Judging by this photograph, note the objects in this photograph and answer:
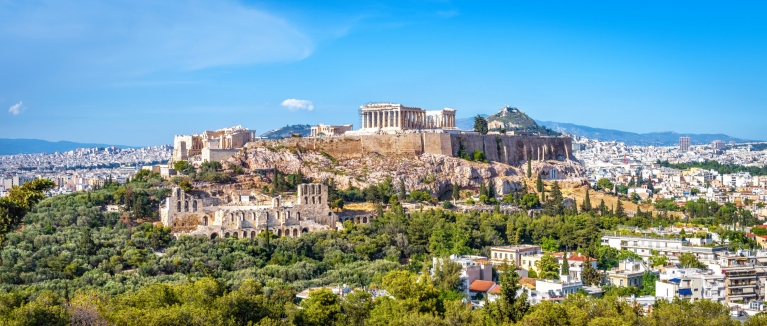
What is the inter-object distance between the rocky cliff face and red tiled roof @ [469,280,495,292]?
2148 cm

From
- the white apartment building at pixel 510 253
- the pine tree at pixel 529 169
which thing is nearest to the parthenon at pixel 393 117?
the pine tree at pixel 529 169

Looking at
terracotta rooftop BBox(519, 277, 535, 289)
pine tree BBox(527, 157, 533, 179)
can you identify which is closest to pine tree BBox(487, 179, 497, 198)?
pine tree BBox(527, 157, 533, 179)

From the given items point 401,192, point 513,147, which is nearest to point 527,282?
point 401,192

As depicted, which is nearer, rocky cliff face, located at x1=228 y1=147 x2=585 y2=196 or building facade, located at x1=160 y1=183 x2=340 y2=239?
building facade, located at x1=160 y1=183 x2=340 y2=239

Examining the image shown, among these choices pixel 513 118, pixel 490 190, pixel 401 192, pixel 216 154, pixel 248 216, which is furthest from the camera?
pixel 513 118

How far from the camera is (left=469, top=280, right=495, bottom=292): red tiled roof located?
4069 centimetres

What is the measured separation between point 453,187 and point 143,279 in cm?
2955

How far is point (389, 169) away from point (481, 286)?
25251 mm

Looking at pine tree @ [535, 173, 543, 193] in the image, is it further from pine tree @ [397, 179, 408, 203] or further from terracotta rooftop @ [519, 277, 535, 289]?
terracotta rooftop @ [519, 277, 535, 289]

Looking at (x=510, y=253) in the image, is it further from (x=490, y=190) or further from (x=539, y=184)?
(x=539, y=184)

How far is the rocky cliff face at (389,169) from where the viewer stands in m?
63.5

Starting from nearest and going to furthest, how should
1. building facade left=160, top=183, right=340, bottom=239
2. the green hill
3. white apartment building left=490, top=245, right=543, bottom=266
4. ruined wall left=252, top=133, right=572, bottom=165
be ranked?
1. white apartment building left=490, top=245, right=543, bottom=266
2. building facade left=160, top=183, right=340, bottom=239
3. ruined wall left=252, top=133, right=572, bottom=165
4. the green hill

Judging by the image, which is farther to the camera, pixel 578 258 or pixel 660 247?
pixel 660 247

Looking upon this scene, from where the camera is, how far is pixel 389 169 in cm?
6569
